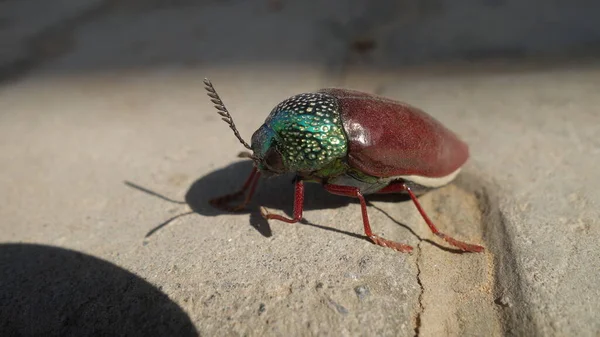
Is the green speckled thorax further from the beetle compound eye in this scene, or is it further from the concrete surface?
the concrete surface

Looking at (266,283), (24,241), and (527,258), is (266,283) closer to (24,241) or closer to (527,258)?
(527,258)

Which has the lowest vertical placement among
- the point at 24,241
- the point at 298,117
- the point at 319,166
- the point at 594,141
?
the point at 24,241

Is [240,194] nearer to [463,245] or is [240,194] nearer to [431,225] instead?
[431,225]

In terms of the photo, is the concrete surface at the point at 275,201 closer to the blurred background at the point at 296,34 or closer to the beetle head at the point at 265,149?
the blurred background at the point at 296,34

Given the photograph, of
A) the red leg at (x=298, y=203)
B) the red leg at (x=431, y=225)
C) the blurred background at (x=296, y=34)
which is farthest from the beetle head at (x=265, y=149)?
the blurred background at (x=296, y=34)

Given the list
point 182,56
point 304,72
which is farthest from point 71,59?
point 304,72

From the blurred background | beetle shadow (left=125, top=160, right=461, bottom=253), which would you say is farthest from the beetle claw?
the blurred background
